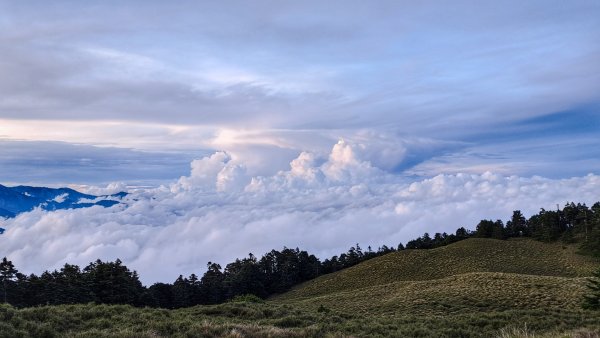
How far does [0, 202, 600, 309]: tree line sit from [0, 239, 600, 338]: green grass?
26326 millimetres

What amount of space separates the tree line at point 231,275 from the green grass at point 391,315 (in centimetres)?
2633

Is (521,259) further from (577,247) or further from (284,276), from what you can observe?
(284,276)

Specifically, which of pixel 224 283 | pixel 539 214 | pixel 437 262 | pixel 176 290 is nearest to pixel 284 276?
pixel 224 283

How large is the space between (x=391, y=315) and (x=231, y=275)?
73349 millimetres

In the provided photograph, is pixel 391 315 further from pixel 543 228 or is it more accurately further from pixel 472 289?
pixel 543 228

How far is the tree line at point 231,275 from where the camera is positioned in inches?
2281

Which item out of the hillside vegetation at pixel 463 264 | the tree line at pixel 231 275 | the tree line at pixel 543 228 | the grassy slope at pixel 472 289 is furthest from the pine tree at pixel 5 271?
the tree line at pixel 543 228

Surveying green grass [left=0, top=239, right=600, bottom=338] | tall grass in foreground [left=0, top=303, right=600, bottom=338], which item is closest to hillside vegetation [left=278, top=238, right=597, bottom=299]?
green grass [left=0, top=239, right=600, bottom=338]

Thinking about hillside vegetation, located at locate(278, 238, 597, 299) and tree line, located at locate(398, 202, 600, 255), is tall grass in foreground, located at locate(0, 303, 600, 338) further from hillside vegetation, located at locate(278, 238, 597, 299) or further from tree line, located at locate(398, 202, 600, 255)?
tree line, located at locate(398, 202, 600, 255)

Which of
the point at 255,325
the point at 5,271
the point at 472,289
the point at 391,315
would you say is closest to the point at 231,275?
the point at 5,271

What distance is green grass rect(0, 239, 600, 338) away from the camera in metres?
14.7

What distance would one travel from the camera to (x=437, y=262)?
8181 cm

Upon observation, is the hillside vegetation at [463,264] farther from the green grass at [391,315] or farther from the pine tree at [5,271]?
the pine tree at [5,271]

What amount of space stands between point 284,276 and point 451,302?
2773 inches
